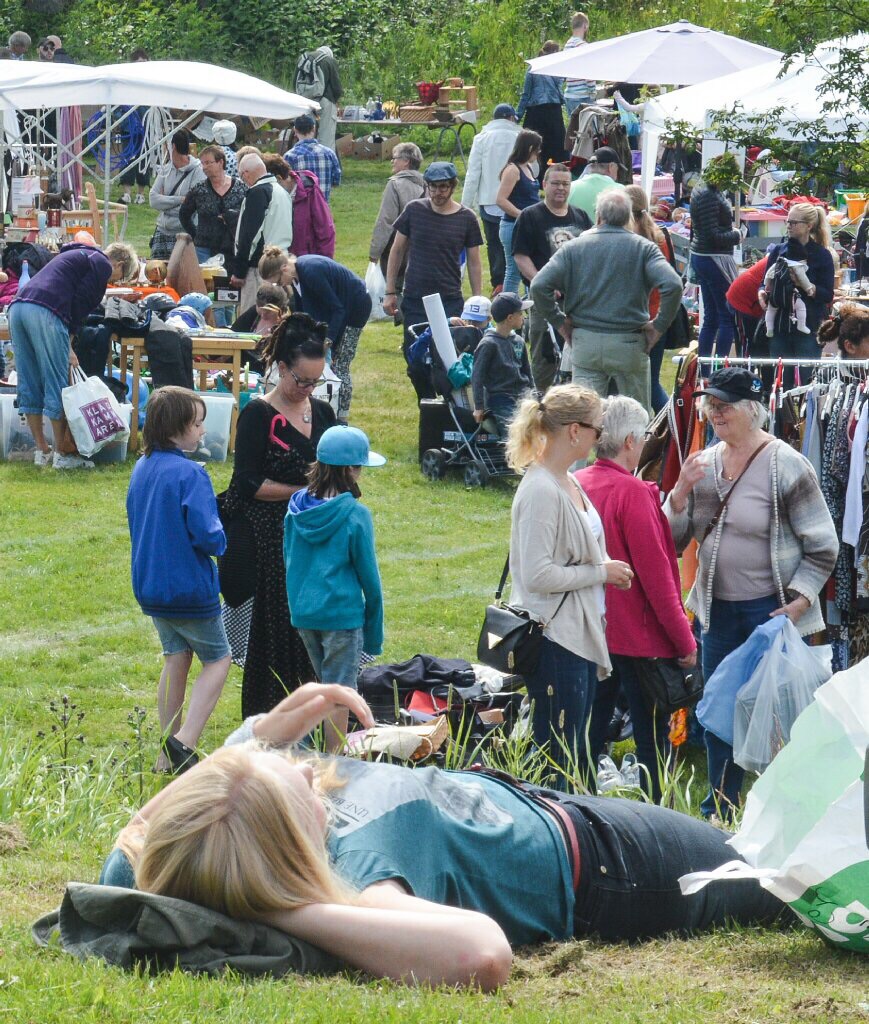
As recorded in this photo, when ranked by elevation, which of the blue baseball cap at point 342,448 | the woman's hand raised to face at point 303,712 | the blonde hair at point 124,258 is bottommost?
the woman's hand raised to face at point 303,712

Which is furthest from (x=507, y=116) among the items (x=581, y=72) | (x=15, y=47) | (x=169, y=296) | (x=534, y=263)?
(x=15, y=47)

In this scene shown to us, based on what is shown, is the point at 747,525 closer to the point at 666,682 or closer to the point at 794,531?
the point at 794,531

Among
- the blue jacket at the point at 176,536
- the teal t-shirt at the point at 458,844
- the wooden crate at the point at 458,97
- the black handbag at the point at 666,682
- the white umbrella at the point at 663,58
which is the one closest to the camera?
the teal t-shirt at the point at 458,844

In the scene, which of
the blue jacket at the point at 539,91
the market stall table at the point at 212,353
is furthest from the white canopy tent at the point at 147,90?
the market stall table at the point at 212,353

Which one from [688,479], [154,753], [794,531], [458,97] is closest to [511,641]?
[688,479]

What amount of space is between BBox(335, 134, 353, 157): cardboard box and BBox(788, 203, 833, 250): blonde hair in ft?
49.1

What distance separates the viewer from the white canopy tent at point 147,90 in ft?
49.0

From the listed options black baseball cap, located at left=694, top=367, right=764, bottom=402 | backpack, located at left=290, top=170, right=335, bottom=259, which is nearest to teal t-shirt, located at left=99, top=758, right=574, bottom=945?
black baseball cap, located at left=694, top=367, right=764, bottom=402

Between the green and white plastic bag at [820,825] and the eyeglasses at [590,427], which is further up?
the eyeglasses at [590,427]

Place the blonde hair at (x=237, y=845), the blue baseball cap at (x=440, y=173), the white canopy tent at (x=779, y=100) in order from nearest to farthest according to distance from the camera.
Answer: the blonde hair at (x=237, y=845)
the white canopy tent at (x=779, y=100)
the blue baseball cap at (x=440, y=173)

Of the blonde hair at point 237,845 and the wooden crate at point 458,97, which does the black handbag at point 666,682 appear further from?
the wooden crate at point 458,97

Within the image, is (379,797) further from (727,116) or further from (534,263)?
(534,263)

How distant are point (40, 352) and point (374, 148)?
1572 cm

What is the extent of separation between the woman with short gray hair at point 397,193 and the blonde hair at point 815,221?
400cm
